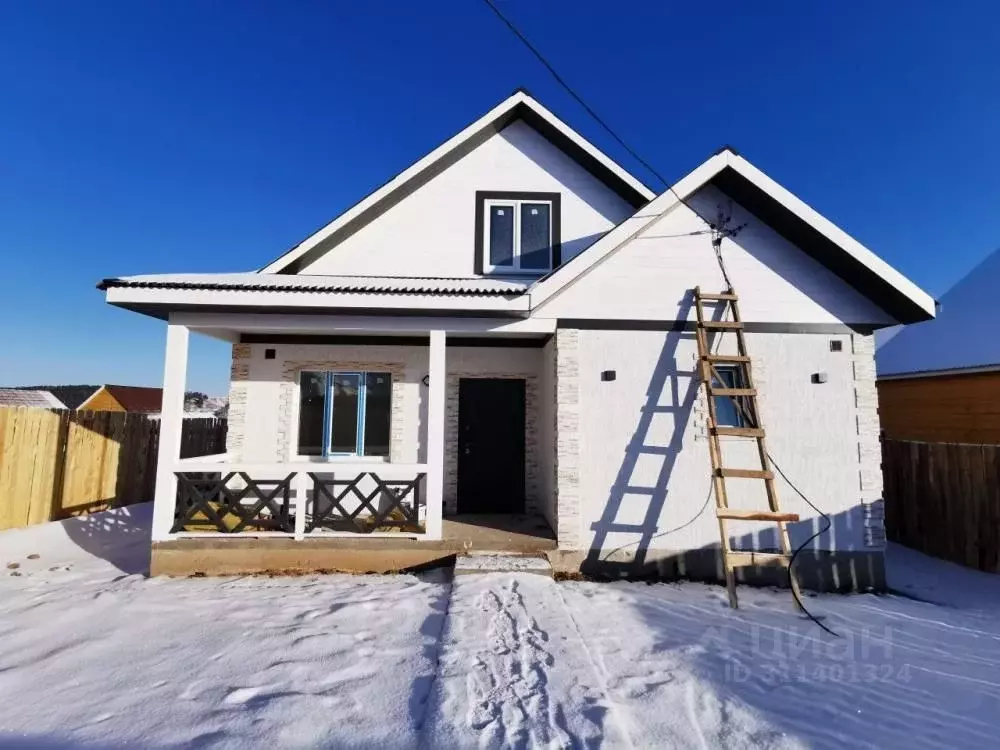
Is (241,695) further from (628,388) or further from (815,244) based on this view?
(815,244)

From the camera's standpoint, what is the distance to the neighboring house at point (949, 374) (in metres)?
9.65

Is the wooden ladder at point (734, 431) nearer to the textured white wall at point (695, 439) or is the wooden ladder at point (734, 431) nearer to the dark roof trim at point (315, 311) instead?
the textured white wall at point (695, 439)

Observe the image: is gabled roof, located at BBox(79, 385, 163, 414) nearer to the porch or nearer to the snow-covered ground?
the porch

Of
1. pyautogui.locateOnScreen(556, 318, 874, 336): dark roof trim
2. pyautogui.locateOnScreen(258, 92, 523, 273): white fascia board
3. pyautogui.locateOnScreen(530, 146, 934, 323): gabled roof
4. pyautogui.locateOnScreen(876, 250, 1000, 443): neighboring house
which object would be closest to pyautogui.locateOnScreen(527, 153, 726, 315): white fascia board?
pyautogui.locateOnScreen(530, 146, 934, 323): gabled roof

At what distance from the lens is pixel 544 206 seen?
8234 mm

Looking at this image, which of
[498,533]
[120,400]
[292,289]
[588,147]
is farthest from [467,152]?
[120,400]

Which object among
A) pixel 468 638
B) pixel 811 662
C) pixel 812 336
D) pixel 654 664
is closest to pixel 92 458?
pixel 468 638

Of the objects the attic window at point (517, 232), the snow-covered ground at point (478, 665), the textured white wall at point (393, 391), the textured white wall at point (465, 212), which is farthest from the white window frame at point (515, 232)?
the snow-covered ground at point (478, 665)

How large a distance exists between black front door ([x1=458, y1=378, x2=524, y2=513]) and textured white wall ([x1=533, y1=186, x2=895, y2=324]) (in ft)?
6.86

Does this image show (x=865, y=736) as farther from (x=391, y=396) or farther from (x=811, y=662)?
(x=391, y=396)

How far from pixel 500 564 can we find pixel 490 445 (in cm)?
257

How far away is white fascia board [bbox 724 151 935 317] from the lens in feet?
18.4

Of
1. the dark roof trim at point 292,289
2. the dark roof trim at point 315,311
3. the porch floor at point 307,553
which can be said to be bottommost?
the porch floor at point 307,553

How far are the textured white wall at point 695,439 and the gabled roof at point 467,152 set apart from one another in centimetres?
340
